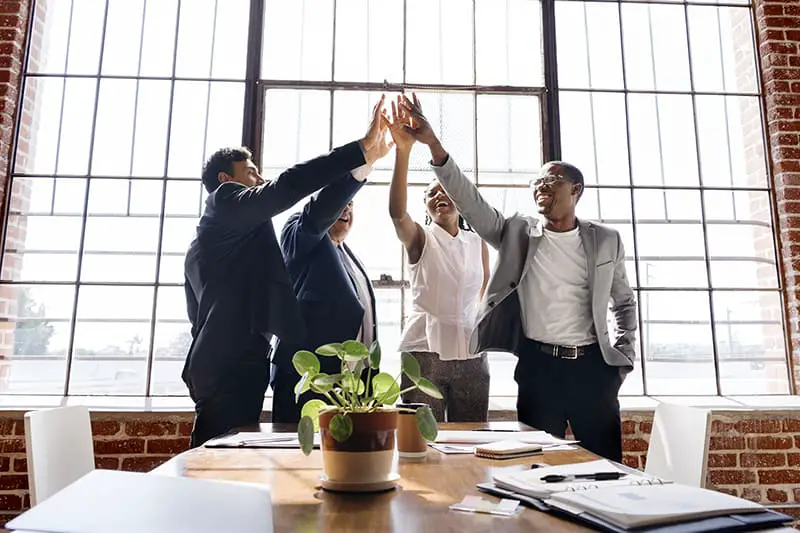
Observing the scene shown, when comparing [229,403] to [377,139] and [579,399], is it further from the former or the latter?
[579,399]

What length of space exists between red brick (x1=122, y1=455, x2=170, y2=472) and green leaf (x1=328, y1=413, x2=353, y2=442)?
1957 millimetres

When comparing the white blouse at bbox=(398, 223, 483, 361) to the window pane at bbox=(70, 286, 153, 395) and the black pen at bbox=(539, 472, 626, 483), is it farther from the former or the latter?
the window pane at bbox=(70, 286, 153, 395)

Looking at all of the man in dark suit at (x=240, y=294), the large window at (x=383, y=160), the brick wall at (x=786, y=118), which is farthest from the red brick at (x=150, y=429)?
the brick wall at (x=786, y=118)

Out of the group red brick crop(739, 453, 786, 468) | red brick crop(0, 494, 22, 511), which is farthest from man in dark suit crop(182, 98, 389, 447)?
red brick crop(739, 453, 786, 468)

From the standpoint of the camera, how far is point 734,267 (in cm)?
315

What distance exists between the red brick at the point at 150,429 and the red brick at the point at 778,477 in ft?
8.68

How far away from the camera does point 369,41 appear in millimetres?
3232

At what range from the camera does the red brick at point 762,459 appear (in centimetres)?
273

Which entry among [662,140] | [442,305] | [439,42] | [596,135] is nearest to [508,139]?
[596,135]

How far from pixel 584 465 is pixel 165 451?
2.07 metres

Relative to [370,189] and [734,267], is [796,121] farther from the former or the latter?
[370,189]

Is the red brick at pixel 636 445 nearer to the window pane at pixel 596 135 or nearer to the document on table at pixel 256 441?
the window pane at pixel 596 135

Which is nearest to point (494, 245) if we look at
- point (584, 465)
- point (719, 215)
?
point (584, 465)

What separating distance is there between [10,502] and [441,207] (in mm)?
2222
